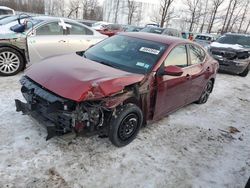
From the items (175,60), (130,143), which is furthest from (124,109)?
(175,60)

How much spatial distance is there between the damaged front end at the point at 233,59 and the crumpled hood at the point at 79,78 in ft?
24.9

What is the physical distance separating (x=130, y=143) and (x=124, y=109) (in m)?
0.70

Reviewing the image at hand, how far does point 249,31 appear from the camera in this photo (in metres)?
46.9

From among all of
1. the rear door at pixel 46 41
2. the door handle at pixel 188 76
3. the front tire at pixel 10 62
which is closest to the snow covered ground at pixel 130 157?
the door handle at pixel 188 76

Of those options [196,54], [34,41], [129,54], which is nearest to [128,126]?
[129,54]

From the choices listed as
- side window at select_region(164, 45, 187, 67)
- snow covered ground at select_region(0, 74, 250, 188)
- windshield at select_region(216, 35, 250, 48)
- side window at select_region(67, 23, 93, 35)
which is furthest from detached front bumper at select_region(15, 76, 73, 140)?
windshield at select_region(216, 35, 250, 48)

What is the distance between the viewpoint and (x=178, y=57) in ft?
14.8

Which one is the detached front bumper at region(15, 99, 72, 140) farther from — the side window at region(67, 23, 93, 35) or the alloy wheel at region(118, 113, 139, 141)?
the side window at region(67, 23, 93, 35)

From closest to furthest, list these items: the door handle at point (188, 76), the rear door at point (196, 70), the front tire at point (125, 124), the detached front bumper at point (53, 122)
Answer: the detached front bumper at point (53, 122) → the front tire at point (125, 124) → the door handle at point (188, 76) → the rear door at point (196, 70)

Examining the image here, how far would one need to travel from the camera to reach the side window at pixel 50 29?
6777 mm

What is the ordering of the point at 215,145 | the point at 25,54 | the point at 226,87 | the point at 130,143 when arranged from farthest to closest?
the point at 226,87, the point at 25,54, the point at 215,145, the point at 130,143

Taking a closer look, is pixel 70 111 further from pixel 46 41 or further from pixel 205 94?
pixel 46 41

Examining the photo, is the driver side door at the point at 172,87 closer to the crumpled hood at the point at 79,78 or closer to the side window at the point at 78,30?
the crumpled hood at the point at 79,78

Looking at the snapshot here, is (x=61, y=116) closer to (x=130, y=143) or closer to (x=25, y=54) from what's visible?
(x=130, y=143)
